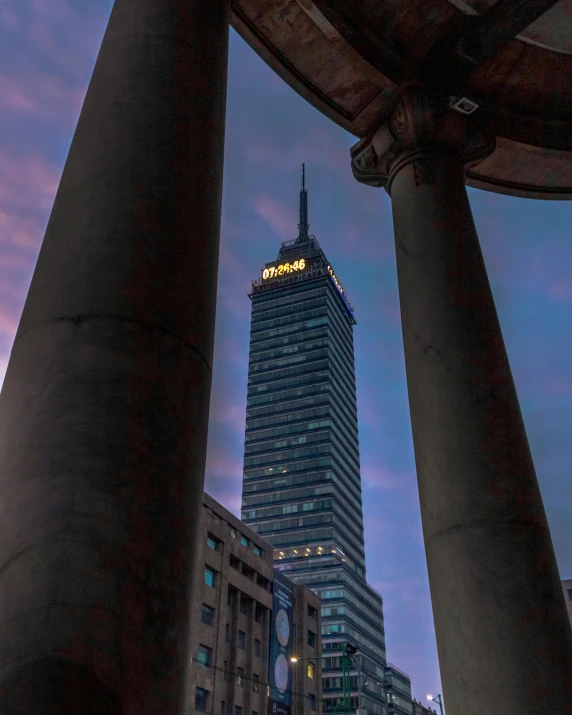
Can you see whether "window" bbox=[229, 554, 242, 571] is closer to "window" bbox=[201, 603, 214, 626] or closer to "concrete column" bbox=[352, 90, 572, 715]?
"window" bbox=[201, 603, 214, 626]

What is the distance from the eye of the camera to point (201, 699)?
230 feet

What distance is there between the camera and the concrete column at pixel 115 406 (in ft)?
9.66

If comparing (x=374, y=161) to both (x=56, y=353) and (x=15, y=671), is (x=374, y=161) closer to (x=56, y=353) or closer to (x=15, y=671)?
(x=56, y=353)

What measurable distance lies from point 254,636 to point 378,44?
8407cm

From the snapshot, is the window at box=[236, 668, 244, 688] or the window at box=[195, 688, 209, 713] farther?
the window at box=[236, 668, 244, 688]

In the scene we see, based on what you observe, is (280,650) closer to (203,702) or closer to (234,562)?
(234,562)

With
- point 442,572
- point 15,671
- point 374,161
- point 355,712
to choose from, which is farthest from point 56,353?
point 355,712

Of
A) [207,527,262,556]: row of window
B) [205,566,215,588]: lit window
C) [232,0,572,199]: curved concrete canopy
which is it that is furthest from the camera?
[207,527,262,556]: row of window

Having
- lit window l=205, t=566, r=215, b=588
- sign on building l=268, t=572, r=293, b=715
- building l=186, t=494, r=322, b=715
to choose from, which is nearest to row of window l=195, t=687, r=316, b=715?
building l=186, t=494, r=322, b=715

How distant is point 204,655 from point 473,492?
240 feet

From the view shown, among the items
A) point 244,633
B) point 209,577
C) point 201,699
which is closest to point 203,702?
point 201,699

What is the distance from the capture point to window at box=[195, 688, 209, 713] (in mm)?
68975

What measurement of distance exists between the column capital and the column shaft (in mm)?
1097

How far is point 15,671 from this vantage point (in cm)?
275
